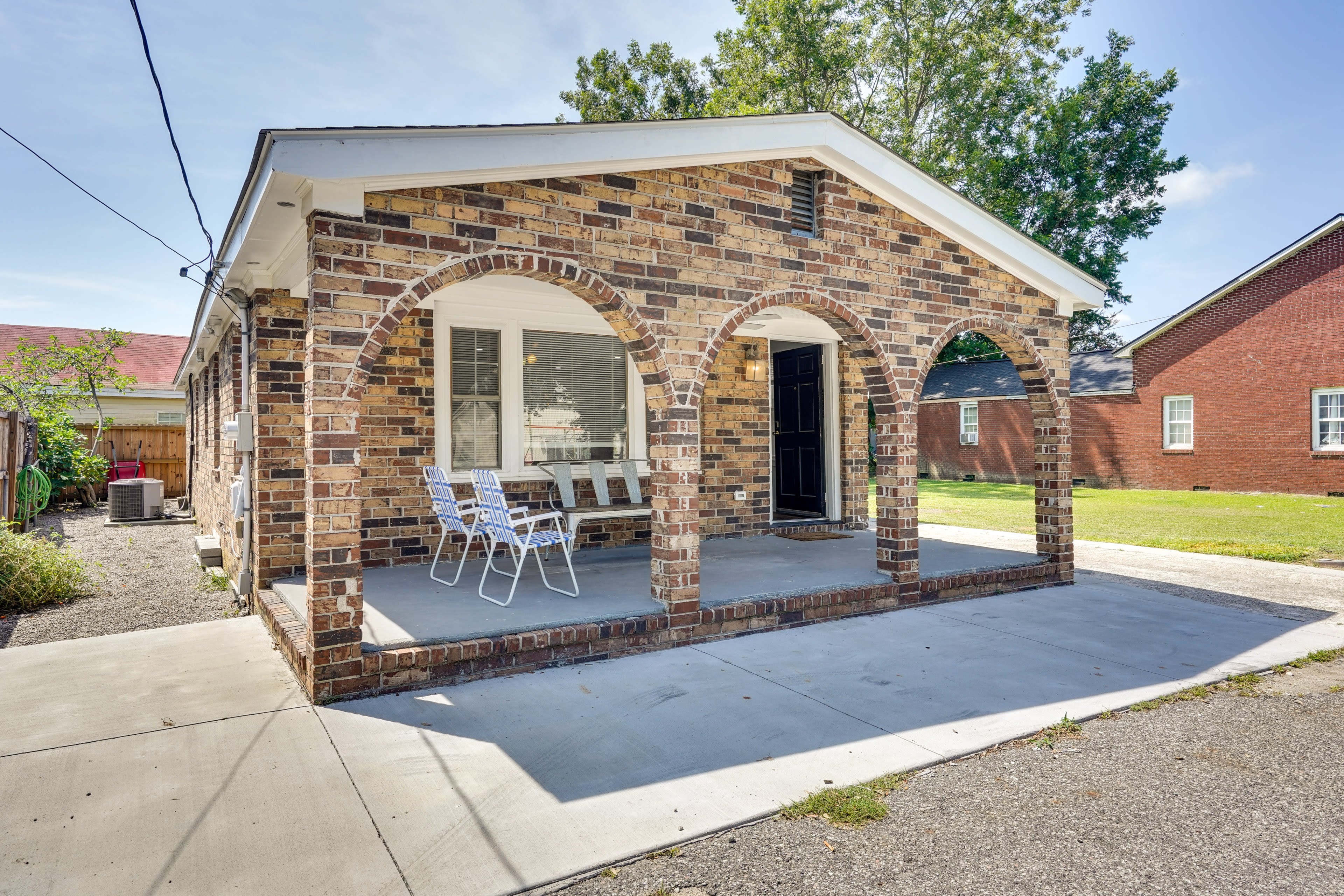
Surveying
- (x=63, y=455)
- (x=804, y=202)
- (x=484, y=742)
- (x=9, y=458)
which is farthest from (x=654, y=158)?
(x=63, y=455)

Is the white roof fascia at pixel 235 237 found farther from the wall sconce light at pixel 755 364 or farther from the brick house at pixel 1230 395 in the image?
the brick house at pixel 1230 395

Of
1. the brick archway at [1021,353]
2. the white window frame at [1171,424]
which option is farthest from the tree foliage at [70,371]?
the white window frame at [1171,424]

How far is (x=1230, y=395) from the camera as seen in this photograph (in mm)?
16938

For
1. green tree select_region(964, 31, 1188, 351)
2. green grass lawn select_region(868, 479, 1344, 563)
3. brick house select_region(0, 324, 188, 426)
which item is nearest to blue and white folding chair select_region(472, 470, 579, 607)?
green grass lawn select_region(868, 479, 1344, 563)

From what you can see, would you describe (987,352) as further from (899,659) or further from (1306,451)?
(899,659)

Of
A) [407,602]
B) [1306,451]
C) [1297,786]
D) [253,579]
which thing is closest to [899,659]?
[1297,786]

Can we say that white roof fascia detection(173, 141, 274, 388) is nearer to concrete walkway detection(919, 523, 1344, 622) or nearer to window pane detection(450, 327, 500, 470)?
window pane detection(450, 327, 500, 470)

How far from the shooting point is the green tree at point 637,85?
992 inches

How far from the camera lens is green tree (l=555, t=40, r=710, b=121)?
2519cm

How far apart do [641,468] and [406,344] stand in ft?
8.68

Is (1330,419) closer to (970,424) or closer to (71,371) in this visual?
(970,424)

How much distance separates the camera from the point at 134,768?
2943 millimetres

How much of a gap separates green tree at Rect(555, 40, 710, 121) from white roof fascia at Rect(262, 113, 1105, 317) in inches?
835

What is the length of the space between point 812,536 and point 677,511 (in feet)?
13.1
